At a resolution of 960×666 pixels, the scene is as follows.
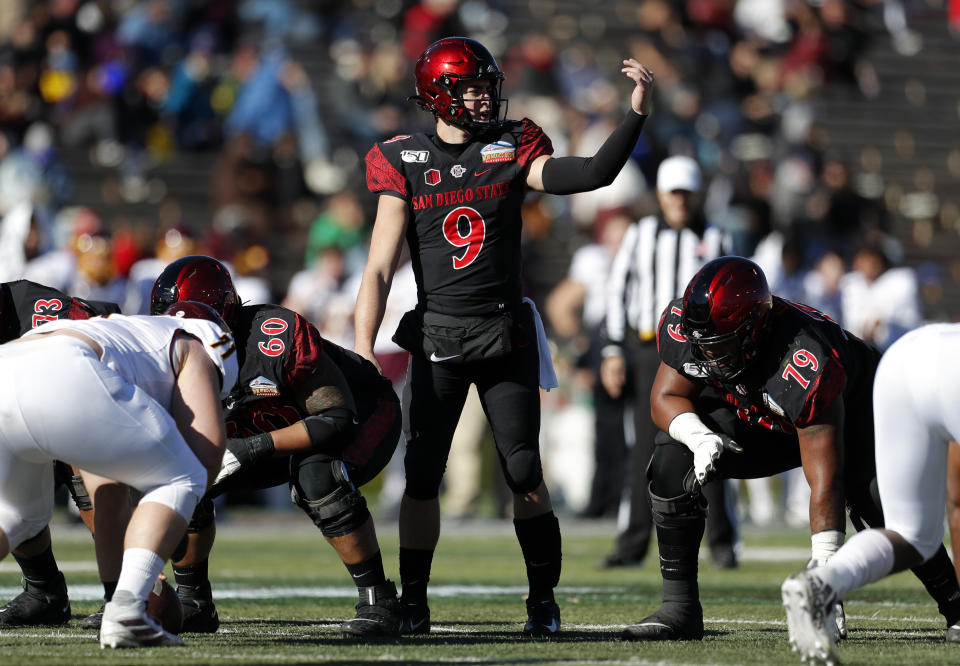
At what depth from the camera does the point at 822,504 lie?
5156mm

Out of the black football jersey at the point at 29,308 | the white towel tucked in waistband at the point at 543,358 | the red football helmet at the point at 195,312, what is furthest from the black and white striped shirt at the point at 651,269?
the red football helmet at the point at 195,312

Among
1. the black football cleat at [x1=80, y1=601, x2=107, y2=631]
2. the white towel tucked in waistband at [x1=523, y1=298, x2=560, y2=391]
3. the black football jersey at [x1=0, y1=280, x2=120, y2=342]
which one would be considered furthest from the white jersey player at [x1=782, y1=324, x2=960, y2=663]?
the black football jersey at [x1=0, y1=280, x2=120, y2=342]

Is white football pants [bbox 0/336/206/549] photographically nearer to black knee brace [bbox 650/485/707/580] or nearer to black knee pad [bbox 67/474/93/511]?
black knee pad [bbox 67/474/93/511]

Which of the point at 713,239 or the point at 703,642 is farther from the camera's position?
the point at 713,239

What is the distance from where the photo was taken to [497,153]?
18.2ft

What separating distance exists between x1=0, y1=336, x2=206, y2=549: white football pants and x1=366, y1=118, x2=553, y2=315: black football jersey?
1402 millimetres

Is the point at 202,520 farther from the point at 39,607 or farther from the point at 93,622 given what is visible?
the point at 39,607

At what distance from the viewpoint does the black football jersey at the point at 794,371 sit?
5090 mm

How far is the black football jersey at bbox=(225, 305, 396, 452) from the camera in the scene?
5.36 meters

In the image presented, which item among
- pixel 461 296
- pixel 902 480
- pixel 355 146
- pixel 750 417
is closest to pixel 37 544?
pixel 461 296

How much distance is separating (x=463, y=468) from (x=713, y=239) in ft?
14.5

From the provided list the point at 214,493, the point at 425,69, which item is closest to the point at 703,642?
the point at 214,493

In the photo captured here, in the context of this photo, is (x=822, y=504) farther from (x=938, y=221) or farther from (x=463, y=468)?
(x=938, y=221)

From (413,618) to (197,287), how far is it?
1370 millimetres
